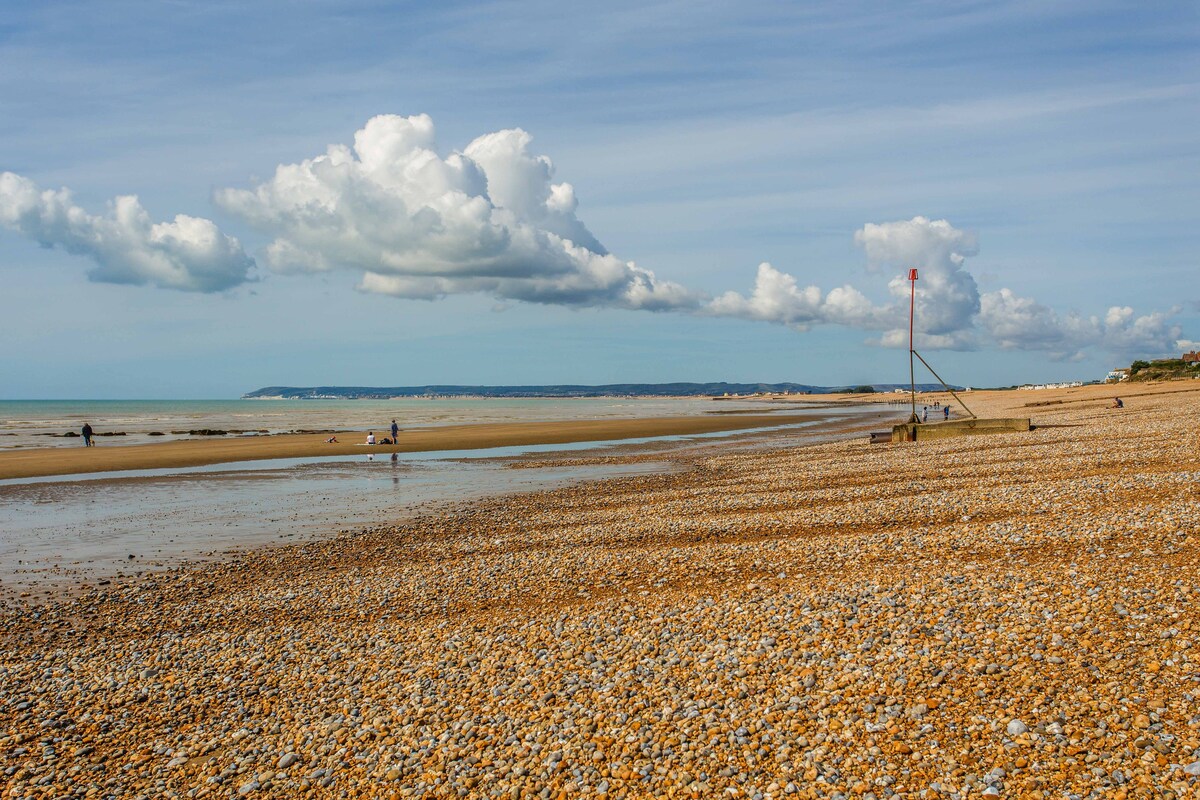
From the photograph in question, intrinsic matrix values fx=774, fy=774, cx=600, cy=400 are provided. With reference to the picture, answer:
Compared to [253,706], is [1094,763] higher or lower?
higher

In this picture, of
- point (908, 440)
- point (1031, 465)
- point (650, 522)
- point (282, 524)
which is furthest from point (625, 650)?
point (908, 440)

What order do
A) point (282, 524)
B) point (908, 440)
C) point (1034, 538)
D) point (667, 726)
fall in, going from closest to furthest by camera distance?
point (667, 726) < point (1034, 538) < point (282, 524) < point (908, 440)

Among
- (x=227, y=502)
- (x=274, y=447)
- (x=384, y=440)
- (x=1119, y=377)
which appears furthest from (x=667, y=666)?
(x=1119, y=377)

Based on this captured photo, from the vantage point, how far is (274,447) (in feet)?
165

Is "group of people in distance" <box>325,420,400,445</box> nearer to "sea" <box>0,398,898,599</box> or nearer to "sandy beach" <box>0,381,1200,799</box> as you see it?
"sea" <box>0,398,898,599</box>

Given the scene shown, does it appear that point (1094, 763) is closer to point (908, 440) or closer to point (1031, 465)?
point (1031, 465)

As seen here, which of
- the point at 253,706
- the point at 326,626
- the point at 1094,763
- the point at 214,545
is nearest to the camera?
the point at 1094,763

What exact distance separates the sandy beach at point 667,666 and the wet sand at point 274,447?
29000 mm

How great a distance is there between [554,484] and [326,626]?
17.2 meters

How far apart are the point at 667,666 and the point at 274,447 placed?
46486mm

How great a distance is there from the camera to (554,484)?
1148 inches

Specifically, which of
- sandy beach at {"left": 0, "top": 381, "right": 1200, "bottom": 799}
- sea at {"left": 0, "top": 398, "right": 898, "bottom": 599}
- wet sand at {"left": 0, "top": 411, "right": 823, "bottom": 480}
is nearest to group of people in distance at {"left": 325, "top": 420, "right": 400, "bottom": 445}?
wet sand at {"left": 0, "top": 411, "right": 823, "bottom": 480}

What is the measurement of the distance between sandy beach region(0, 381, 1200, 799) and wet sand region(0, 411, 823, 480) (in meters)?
29.0

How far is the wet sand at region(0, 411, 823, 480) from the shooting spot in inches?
1583
